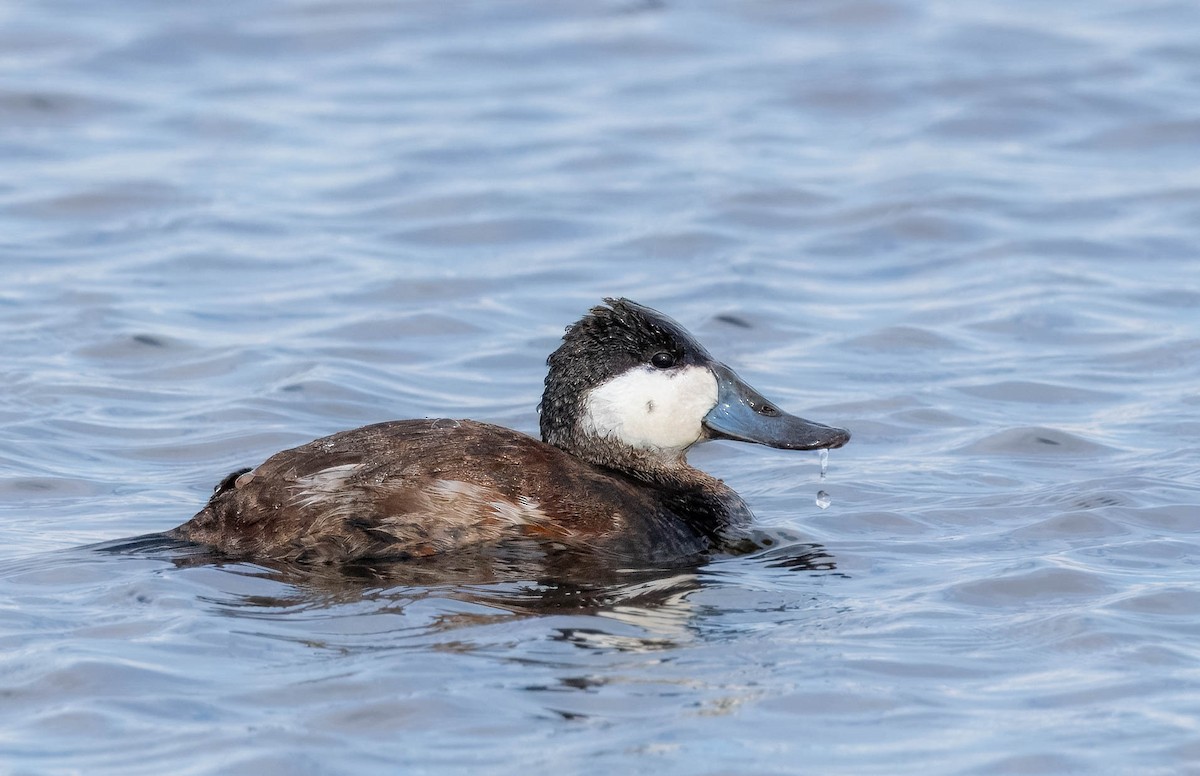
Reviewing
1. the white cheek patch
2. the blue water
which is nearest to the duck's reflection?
the blue water

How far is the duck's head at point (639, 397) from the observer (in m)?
6.28

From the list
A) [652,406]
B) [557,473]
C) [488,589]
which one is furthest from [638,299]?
[488,589]

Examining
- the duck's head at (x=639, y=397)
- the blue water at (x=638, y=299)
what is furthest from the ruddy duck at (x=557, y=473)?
the blue water at (x=638, y=299)

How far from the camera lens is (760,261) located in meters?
10.6

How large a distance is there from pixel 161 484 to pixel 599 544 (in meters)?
2.28

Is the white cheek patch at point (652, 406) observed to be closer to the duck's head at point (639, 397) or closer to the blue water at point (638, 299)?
the duck's head at point (639, 397)

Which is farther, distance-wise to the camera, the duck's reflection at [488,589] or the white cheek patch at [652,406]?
the white cheek patch at [652,406]

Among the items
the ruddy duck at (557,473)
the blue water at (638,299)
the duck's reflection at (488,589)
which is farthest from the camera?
the ruddy duck at (557,473)

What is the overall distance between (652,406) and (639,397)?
0.21 feet

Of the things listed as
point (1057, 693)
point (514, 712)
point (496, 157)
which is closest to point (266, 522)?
point (514, 712)

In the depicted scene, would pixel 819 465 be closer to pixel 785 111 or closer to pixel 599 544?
pixel 599 544

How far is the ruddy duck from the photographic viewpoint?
560 cm

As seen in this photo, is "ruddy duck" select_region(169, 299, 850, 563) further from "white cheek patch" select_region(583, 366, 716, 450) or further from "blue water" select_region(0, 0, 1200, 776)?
"blue water" select_region(0, 0, 1200, 776)

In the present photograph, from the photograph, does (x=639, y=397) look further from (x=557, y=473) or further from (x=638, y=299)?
(x=638, y=299)
